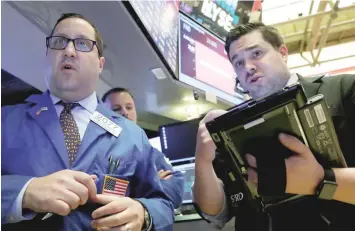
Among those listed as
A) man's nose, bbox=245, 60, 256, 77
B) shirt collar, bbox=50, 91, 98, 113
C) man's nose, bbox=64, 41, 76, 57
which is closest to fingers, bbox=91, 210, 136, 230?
shirt collar, bbox=50, 91, 98, 113

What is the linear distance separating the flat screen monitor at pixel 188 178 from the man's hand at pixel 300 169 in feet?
3.86

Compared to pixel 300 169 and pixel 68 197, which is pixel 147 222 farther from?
pixel 300 169

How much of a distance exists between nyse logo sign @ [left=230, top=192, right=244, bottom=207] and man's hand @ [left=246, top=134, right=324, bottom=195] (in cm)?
38

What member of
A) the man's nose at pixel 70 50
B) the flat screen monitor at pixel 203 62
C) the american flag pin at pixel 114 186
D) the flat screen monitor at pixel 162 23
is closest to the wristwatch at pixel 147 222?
the american flag pin at pixel 114 186

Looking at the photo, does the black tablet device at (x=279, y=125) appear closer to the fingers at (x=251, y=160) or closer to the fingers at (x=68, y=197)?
the fingers at (x=251, y=160)

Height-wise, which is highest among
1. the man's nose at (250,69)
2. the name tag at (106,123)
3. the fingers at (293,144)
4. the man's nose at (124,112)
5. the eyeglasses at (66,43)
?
the eyeglasses at (66,43)

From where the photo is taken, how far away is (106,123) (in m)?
1.38

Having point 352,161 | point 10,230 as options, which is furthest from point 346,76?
point 10,230

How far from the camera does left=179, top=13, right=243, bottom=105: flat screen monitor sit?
10.0 feet

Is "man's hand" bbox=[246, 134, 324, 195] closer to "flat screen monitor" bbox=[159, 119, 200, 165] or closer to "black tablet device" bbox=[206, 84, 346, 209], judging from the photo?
"black tablet device" bbox=[206, 84, 346, 209]

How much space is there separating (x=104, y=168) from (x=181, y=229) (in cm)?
87

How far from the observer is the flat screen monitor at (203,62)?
3.06 metres

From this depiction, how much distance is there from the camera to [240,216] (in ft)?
4.68

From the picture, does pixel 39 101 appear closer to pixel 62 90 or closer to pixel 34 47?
pixel 62 90
